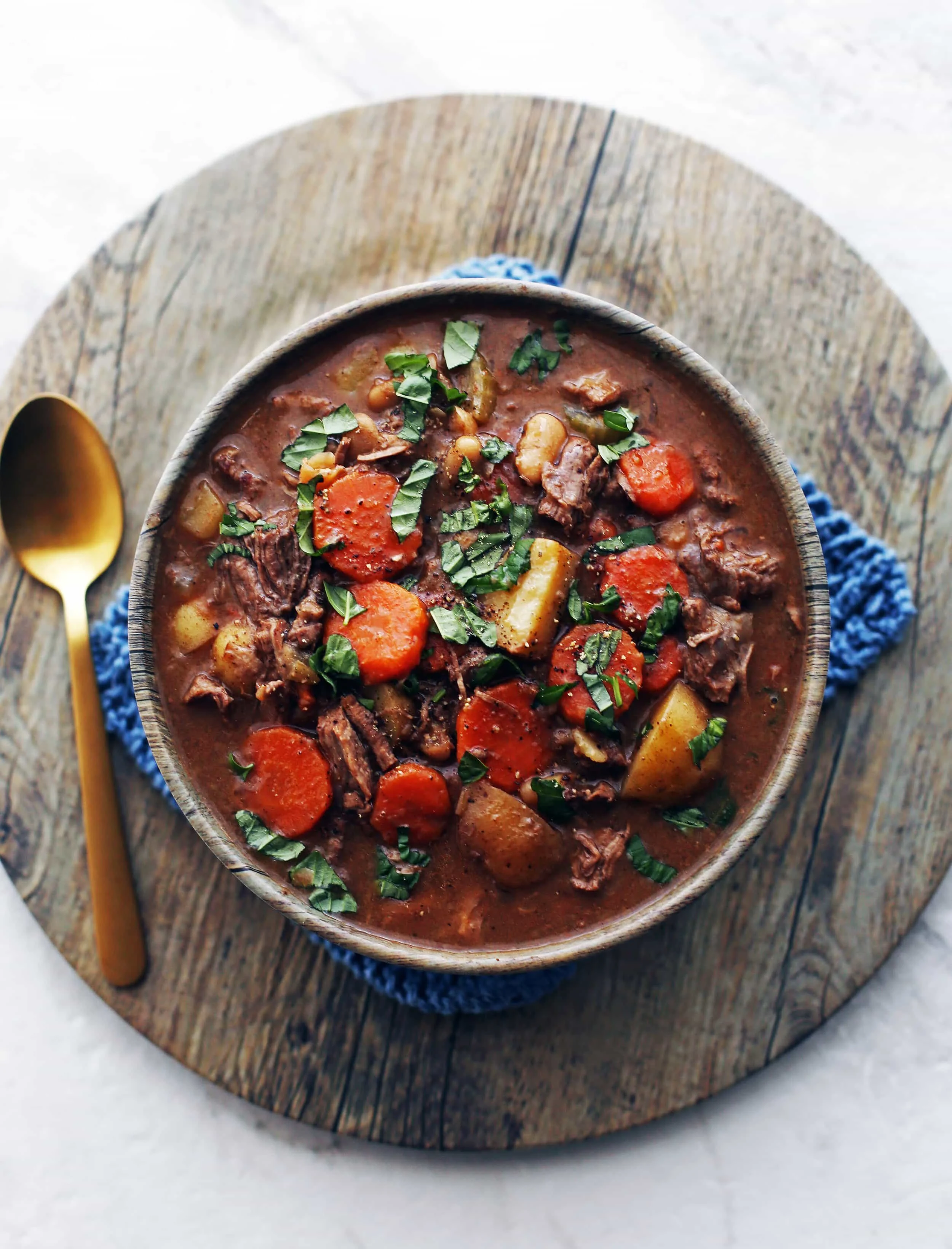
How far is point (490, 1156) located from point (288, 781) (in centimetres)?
172

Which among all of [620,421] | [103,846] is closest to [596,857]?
[620,421]

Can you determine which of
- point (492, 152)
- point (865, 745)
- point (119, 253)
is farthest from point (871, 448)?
point (119, 253)

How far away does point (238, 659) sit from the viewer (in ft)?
9.52

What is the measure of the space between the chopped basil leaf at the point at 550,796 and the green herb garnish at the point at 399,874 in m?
0.36

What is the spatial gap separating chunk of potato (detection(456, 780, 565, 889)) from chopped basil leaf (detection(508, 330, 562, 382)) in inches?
46.6

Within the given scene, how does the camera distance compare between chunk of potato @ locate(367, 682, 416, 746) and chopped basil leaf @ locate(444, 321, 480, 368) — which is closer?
chunk of potato @ locate(367, 682, 416, 746)

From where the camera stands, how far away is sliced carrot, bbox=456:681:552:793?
9.28 feet

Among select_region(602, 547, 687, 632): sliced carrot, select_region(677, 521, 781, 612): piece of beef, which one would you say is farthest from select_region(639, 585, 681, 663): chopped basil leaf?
select_region(677, 521, 781, 612): piece of beef

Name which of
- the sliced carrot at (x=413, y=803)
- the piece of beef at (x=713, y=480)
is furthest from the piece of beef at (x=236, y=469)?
the piece of beef at (x=713, y=480)

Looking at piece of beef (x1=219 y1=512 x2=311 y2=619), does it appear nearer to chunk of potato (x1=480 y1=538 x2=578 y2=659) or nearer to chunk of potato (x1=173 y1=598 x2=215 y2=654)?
chunk of potato (x1=173 y1=598 x2=215 y2=654)

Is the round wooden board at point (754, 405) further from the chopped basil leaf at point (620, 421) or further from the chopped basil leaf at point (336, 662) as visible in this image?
the chopped basil leaf at point (336, 662)

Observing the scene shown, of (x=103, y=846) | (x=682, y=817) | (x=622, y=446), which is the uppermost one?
(x=622, y=446)

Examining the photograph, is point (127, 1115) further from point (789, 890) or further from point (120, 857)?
point (789, 890)

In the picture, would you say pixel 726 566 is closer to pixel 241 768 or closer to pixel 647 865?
pixel 647 865
